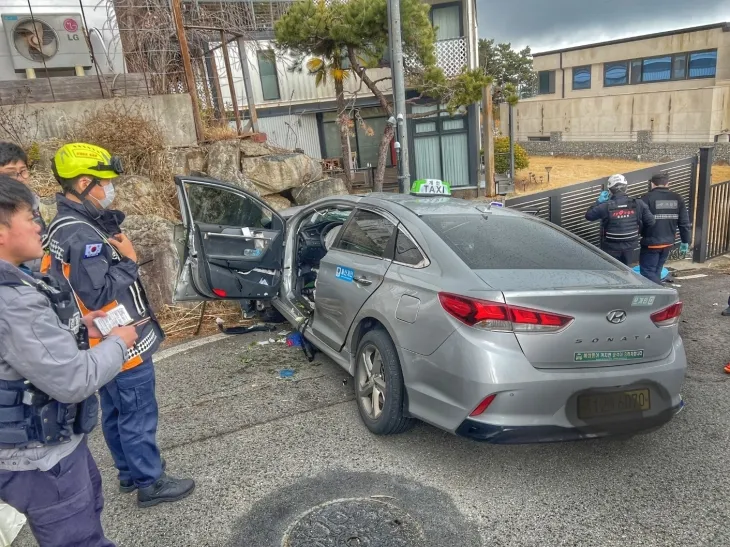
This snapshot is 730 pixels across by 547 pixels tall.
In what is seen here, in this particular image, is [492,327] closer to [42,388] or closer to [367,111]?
[42,388]

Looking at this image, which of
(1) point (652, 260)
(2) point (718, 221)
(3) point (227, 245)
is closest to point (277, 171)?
(3) point (227, 245)

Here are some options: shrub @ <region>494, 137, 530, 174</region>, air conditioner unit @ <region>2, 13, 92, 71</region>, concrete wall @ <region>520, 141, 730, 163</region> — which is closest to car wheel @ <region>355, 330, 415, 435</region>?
air conditioner unit @ <region>2, 13, 92, 71</region>

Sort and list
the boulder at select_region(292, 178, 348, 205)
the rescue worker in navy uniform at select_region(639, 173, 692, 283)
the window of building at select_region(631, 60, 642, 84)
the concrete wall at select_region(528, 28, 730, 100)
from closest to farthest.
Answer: the rescue worker in navy uniform at select_region(639, 173, 692, 283) < the boulder at select_region(292, 178, 348, 205) < the concrete wall at select_region(528, 28, 730, 100) < the window of building at select_region(631, 60, 642, 84)

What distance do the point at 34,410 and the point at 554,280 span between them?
7.84 ft

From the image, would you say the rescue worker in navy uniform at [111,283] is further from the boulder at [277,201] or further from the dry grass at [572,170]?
the dry grass at [572,170]

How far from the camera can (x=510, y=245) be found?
322 centimetres

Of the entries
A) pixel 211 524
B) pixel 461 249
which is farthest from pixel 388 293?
pixel 211 524

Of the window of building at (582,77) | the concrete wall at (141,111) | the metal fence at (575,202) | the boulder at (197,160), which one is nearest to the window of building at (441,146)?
the concrete wall at (141,111)

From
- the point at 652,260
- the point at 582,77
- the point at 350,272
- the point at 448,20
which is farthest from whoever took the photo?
the point at 582,77

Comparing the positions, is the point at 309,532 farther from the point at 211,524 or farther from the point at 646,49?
the point at 646,49

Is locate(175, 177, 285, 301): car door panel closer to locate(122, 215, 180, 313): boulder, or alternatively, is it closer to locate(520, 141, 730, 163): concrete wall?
locate(122, 215, 180, 313): boulder

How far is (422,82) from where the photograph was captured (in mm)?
13234

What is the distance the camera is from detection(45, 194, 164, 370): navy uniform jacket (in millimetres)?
2398

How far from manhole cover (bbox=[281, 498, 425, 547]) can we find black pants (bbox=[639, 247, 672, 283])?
4.91m
